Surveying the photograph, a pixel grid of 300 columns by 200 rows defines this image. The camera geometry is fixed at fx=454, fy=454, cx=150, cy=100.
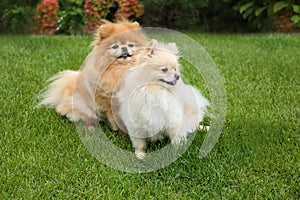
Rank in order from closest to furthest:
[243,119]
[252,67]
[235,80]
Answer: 1. [243,119]
2. [235,80]
3. [252,67]

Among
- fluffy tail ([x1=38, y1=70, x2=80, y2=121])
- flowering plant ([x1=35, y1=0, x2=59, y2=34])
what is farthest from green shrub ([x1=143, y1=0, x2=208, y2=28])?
fluffy tail ([x1=38, y1=70, x2=80, y2=121])

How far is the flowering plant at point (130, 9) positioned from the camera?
237 inches

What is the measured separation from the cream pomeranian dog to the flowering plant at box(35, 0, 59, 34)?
3.92 meters

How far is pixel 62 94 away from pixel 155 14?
3.72m

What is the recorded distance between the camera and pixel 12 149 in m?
2.60

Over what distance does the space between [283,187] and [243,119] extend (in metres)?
0.88

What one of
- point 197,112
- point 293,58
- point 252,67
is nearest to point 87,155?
point 197,112

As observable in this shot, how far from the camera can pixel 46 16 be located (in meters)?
6.10

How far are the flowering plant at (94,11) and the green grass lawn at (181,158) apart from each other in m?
2.15

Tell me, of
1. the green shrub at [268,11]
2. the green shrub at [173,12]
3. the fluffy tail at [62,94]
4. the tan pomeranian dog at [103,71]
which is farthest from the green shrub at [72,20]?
the tan pomeranian dog at [103,71]

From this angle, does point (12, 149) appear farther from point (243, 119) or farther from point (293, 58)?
point (293, 58)

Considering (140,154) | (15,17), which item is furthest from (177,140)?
(15,17)

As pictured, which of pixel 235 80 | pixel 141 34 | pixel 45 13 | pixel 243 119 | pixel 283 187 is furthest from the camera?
pixel 45 13

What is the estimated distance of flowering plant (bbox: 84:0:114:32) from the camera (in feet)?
19.8
